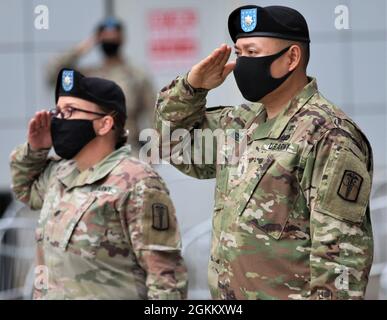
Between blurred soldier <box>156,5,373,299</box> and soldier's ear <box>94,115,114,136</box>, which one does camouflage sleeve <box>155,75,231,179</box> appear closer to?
blurred soldier <box>156,5,373,299</box>

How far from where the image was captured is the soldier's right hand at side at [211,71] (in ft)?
13.0

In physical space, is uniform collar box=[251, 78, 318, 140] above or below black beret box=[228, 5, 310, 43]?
below

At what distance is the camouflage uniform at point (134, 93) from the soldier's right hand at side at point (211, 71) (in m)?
2.79

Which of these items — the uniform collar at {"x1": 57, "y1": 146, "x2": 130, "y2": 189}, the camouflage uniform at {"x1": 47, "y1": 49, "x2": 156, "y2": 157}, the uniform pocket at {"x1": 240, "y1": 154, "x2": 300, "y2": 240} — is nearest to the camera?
the uniform pocket at {"x1": 240, "y1": 154, "x2": 300, "y2": 240}

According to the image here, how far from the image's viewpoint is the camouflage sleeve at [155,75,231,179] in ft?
13.3

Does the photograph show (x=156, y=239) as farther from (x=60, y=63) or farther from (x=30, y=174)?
(x=60, y=63)

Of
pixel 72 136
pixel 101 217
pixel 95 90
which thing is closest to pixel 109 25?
pixel 95 90

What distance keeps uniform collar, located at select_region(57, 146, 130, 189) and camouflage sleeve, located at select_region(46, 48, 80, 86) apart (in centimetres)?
253

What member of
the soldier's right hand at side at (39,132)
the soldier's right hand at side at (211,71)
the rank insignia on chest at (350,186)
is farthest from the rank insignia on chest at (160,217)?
the rank insignia on chest at (350,186)

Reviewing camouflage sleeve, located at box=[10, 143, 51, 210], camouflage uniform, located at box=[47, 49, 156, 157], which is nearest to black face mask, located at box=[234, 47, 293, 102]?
camouflage sleeve, located at box=[10, 143, 51, 210]

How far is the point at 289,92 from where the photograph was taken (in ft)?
12.3

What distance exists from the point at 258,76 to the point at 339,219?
0.62 meters
